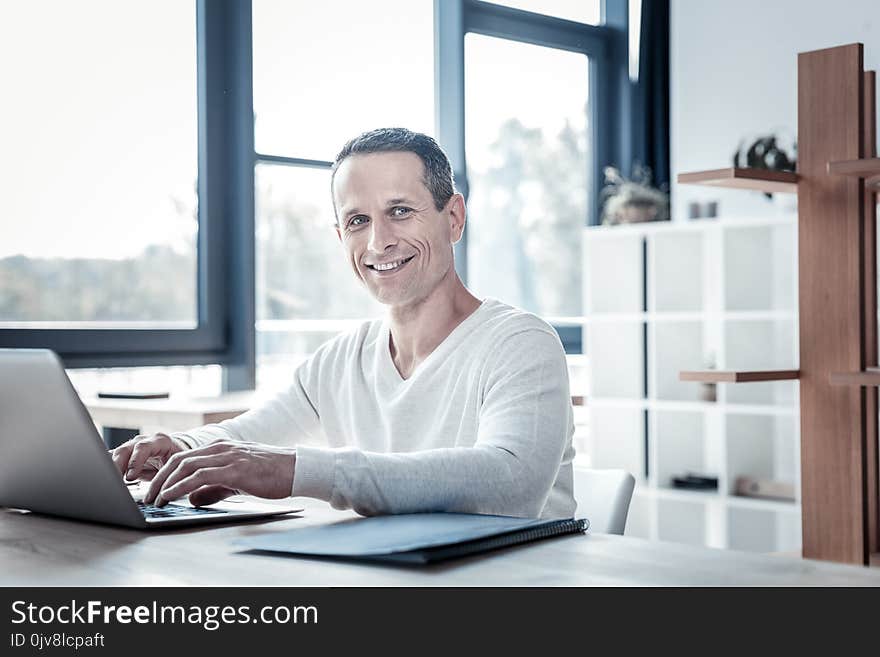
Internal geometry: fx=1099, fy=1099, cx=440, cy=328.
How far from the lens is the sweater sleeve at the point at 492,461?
1.28 meters

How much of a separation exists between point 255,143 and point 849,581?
3393 millimetres

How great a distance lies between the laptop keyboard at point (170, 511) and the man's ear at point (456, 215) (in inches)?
28.2

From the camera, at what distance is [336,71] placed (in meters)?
4.26

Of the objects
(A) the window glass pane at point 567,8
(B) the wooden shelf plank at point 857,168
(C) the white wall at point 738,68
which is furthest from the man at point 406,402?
(A) the window glass pane at point 567,8

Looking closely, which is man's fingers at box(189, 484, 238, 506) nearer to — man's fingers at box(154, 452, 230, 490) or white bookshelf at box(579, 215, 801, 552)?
man's fingers at box(154, 452, 230, 490)

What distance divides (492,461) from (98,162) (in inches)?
107

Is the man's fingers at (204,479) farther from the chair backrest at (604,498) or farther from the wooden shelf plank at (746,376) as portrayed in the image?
the wooden shelf plank at (746,376)

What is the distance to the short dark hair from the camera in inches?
70.4

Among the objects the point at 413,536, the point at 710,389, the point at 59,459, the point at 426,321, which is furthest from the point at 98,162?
the point at 413,536

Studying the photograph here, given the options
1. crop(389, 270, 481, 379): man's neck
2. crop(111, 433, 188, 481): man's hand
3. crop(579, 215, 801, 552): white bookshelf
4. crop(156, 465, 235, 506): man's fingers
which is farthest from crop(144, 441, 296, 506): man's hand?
crop(579, 215, 801, 552): white bookshelf

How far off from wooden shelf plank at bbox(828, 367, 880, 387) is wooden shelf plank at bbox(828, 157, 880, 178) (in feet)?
1.49

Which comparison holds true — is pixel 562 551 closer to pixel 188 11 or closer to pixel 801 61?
pixel 801 61

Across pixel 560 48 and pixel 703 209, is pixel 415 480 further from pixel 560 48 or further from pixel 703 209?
pixel 560 48
